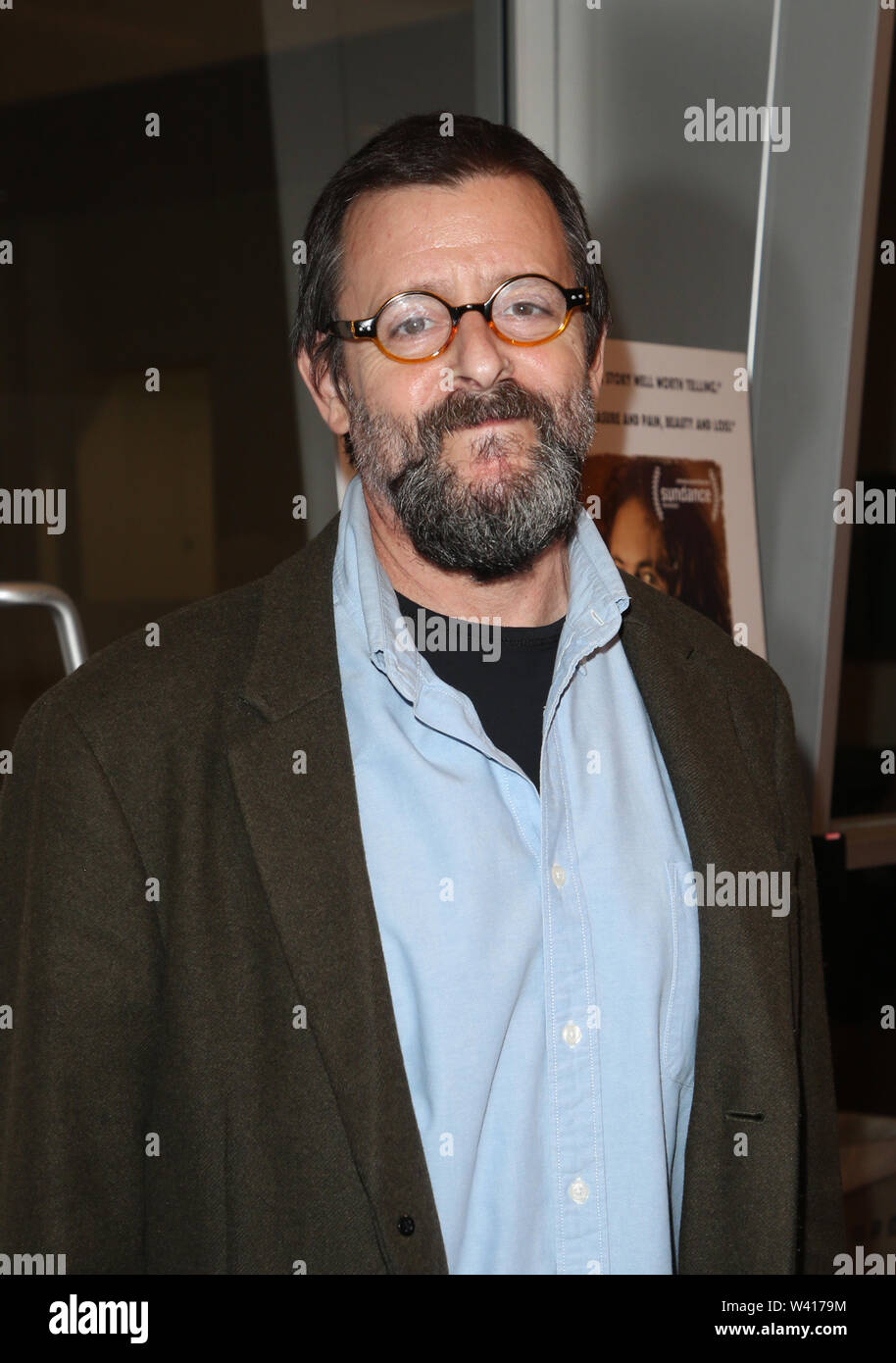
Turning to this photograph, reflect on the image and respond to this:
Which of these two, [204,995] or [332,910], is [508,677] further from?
[204,995]

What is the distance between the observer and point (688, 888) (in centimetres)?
175

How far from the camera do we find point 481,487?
1.76 m

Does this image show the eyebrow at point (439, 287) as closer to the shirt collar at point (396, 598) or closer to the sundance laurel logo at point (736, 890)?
the shirt collar at point (396, 598)

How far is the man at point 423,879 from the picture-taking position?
58.4 inches

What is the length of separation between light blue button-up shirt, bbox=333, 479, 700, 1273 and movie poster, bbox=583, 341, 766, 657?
1.41 meters

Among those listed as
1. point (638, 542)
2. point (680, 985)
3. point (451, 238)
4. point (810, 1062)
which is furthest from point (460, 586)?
point (638, 542)

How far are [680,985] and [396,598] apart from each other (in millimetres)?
624

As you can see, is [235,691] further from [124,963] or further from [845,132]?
[845,132]

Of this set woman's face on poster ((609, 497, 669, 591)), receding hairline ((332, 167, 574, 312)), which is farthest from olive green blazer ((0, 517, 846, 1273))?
woman's face on poster ((609, 497, 669, 591))

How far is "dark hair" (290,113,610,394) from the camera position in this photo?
1837 mm

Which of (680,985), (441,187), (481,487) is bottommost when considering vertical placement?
(680,985)

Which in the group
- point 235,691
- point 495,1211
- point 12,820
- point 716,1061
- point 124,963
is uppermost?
point 235,691
